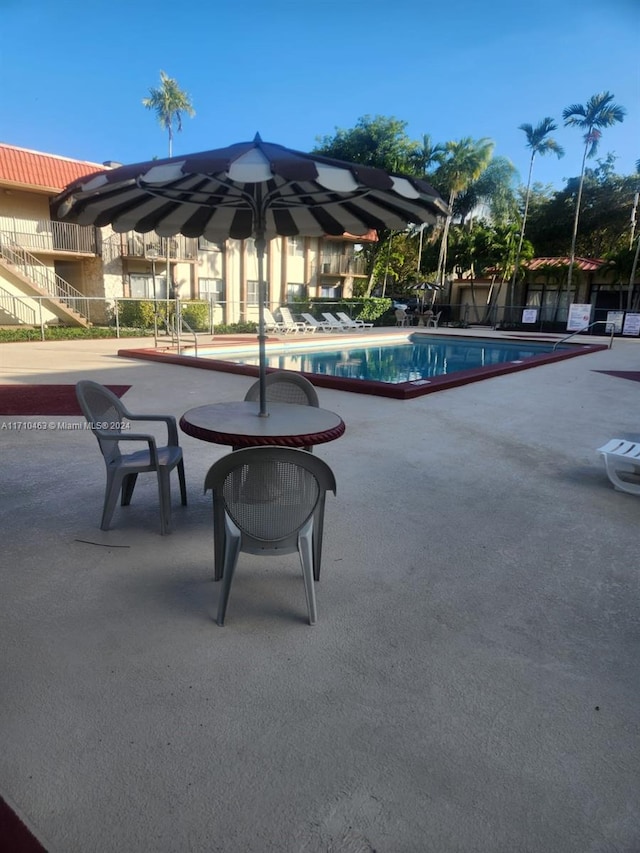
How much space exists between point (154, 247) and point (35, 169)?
16.2ft

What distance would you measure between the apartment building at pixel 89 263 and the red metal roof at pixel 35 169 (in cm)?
4

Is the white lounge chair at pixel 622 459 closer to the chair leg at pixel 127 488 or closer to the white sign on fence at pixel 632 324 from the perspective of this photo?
the chair leg at pixel 127 488

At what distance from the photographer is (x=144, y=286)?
2283 cm

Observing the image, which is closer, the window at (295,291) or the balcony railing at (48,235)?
the balcony railing at (48,235)

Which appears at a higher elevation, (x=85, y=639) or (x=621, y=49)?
(x=621, y=49)

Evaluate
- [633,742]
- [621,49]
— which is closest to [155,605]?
[633,742]

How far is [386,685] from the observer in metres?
2.00

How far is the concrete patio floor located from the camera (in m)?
1.48

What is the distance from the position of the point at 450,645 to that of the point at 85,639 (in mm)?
1563

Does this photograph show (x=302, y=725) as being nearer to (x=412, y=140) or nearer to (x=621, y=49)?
(x=621, y=49)

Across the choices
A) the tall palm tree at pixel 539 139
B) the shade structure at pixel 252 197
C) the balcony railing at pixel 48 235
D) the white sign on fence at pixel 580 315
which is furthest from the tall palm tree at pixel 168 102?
the shade structure at pixel 252 197

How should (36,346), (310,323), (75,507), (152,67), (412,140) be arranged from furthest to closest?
(152,67) < (412,140) < (310,323) < (36,346) < (75,507)

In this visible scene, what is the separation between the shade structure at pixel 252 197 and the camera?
231 cm

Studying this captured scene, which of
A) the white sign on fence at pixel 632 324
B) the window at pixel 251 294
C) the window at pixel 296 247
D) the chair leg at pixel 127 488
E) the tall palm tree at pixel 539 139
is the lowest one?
the chair leg at pixel 127 488
